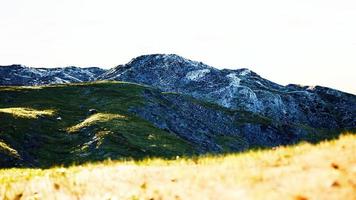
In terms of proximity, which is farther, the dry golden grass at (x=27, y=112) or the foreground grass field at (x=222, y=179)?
the dry golden grass at (x=27, y=112)

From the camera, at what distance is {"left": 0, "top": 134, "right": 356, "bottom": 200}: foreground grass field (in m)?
11.0

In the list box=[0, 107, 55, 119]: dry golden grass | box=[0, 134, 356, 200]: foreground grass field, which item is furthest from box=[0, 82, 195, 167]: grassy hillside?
box=[0, 134, 356, 200]: foreground grass field

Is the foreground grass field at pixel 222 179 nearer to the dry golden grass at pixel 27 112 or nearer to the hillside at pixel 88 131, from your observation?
the hillside at pixel 88 131

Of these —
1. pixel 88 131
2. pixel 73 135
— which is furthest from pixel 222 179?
pixel 88 131

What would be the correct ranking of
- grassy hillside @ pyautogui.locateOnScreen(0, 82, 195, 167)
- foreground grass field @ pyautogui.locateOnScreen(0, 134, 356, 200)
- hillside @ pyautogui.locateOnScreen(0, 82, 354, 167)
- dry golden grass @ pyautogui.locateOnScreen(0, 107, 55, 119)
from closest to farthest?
foreground grass field @ pyautogui.locateOnScreen(0, 134, 356, 200) → grassy hillside @ pyautogui.locateOnScreen(0, 82, 195, 167) → hillside @ pyautogui.locateOnScreen(0, 82, 354, 167) → dry golden grass @ pyautogui.locateOnScreen(0, 107, 55, 119)

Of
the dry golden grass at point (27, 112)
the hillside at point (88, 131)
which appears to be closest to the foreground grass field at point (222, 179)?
the hillside at point (88, 131)

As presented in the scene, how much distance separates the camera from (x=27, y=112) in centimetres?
15938

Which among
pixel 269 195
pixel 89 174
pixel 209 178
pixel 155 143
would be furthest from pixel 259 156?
pixel 155 143

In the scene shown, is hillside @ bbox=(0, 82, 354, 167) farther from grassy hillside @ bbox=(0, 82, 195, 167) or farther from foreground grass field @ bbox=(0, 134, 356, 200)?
foreground grass field @ bbox=(0, 134, 356, 200)

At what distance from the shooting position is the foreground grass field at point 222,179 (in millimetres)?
11008

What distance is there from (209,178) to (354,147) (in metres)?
4.12

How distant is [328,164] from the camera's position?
11.9 metres

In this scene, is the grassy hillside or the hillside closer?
the grassy hillside

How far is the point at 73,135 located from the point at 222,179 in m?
135
